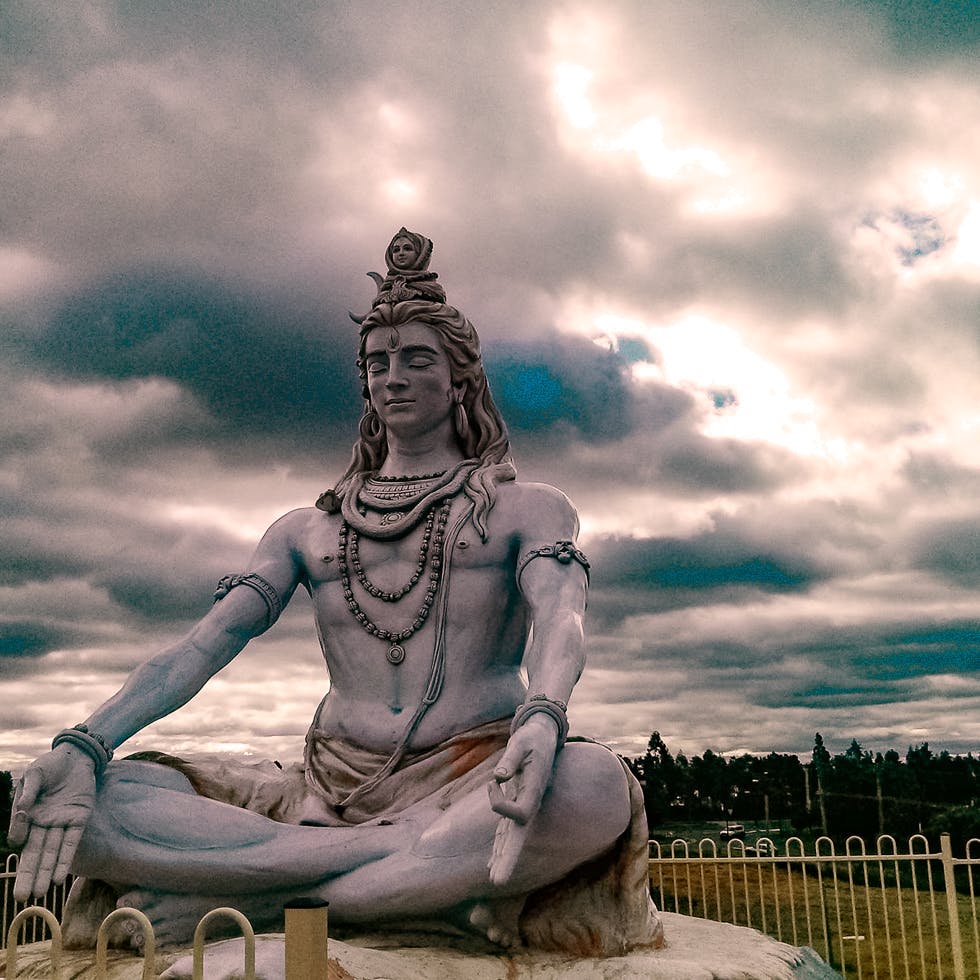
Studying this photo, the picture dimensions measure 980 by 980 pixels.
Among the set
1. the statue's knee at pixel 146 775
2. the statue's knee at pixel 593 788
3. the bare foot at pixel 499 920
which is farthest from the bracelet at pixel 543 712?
the statue's knee at pixel 146 775

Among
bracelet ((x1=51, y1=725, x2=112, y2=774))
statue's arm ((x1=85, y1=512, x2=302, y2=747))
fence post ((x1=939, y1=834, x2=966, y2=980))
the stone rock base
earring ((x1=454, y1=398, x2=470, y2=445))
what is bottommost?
fence post ((x1=939, y1=834, x2=966, y2=980))

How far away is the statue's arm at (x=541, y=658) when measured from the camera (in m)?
4.11

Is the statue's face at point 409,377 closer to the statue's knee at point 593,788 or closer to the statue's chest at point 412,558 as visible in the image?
the statue's chest at point 412,558

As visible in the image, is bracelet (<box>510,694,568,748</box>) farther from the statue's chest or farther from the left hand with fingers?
the statue's chest

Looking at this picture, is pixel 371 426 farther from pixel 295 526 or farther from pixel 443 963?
pixel 443 963

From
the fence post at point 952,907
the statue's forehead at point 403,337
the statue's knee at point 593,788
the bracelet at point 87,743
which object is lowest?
the fence post at point 952,907

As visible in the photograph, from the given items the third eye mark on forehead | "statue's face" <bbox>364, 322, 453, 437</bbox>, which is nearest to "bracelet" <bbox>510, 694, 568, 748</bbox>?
"statue's face" <bbox>364, 322, 453, 437</bbox>

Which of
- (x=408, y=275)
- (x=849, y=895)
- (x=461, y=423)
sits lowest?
(x=849, y=895)

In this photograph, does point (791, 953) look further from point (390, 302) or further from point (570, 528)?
point (390, 302)

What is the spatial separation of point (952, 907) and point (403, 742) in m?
6.11

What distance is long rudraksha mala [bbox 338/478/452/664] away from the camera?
5.45 meters

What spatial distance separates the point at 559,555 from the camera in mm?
5289

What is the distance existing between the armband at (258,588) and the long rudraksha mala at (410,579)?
1.44 feet

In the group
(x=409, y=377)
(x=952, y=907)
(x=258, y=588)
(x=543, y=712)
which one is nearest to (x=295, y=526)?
(x=258, y=588)
